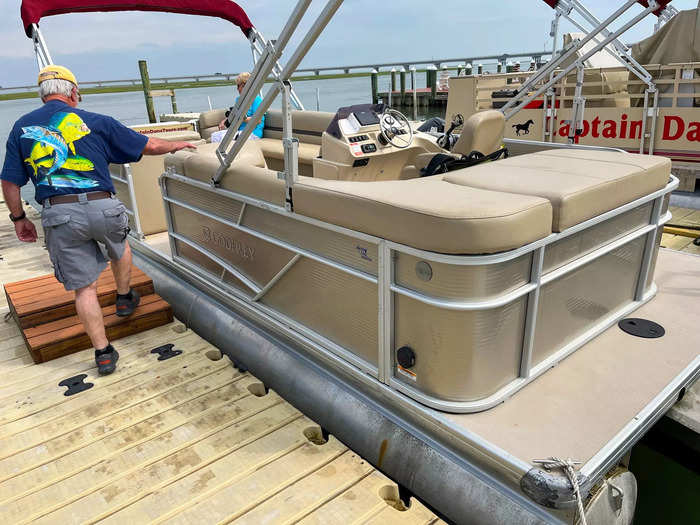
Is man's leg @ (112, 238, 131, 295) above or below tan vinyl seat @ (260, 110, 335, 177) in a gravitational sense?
below

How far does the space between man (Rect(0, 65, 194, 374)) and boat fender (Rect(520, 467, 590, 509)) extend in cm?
224

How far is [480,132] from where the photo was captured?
2996 millimetres

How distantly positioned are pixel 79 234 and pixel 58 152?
1.34 ft

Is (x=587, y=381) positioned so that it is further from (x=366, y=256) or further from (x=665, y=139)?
(x=665, y=139)

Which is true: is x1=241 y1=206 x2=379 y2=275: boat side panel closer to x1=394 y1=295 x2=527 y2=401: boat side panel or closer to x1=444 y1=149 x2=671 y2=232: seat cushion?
x1=394 y1=295 x2=527 y2=401: boat side panel

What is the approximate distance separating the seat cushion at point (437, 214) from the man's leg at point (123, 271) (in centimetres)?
145

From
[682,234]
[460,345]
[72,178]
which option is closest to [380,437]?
[460,345]

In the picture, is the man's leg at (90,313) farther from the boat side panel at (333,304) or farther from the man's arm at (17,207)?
the boat side panel at (333,304)

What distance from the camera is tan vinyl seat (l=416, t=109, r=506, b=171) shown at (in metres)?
2.99

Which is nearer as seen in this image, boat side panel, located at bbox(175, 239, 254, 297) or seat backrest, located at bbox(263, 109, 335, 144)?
boat side panel, located at bbox(175, 239, 254, 297)

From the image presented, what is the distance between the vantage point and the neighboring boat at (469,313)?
6.01 feet

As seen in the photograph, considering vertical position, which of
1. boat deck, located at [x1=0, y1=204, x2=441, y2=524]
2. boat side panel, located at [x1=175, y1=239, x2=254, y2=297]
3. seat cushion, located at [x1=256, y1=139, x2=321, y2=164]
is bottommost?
boat deck, located at [x1=0, y1=204, x2=441, y2=524]

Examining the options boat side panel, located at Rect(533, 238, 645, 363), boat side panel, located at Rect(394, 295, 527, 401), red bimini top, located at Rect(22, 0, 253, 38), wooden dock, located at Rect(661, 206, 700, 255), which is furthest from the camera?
wooden dock, located at Rect(661, 206, 700, 255)

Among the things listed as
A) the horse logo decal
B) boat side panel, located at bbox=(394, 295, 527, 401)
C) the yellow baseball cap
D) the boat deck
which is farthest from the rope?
the horse logo decal
